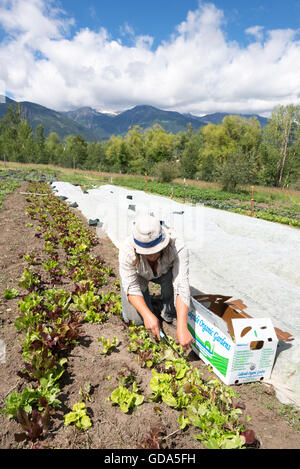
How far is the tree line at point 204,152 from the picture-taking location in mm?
29077

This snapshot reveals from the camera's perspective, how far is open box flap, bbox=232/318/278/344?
2.44 metres

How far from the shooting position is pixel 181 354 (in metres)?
2.96

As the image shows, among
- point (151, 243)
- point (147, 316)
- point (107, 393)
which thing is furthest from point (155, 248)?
point (107, 393)

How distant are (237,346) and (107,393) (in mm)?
1337

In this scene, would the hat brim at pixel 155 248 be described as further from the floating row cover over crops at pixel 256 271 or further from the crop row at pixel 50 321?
the crop row at pixel 50 321

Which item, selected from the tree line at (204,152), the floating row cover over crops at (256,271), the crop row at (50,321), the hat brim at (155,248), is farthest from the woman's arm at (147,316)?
the tree line at (204,152)

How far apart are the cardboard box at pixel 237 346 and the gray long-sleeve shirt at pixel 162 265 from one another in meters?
0.29

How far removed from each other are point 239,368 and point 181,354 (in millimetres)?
650

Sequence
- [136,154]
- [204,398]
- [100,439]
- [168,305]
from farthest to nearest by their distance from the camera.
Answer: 1. [136,154]
2. [168,305]
3. [204,398]
4. [100,439]

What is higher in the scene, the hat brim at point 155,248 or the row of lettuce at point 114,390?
the hat brim at point 155,248

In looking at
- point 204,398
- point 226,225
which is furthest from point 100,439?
point 226,225
